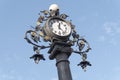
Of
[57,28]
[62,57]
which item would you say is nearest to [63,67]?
[62,57]

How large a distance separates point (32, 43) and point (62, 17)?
177 centimetres

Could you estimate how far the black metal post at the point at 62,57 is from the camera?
38.2ft

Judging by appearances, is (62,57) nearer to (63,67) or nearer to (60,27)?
(63,67)

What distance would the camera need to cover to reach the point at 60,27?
1280 cm

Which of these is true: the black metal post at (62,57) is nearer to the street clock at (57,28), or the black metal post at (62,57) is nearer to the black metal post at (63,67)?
the black metal post at (63,67)

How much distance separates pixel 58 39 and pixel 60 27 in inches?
23.2

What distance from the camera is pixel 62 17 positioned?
13.5 m

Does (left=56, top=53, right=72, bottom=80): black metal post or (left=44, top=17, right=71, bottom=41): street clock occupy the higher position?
(left=44, top=17, right=71, bottom=41): street clock

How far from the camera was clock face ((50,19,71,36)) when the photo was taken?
499 inches

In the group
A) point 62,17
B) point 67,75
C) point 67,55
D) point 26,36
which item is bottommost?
point 67,75

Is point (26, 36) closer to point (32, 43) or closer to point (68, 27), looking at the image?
point (32, 43)

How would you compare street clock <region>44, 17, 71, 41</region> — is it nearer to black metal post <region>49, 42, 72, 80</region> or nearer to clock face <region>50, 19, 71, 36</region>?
clock face <region>50, 19, 71, 36</region>

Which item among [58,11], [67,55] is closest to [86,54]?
[67,55]

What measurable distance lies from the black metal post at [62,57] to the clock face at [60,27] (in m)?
0.55
